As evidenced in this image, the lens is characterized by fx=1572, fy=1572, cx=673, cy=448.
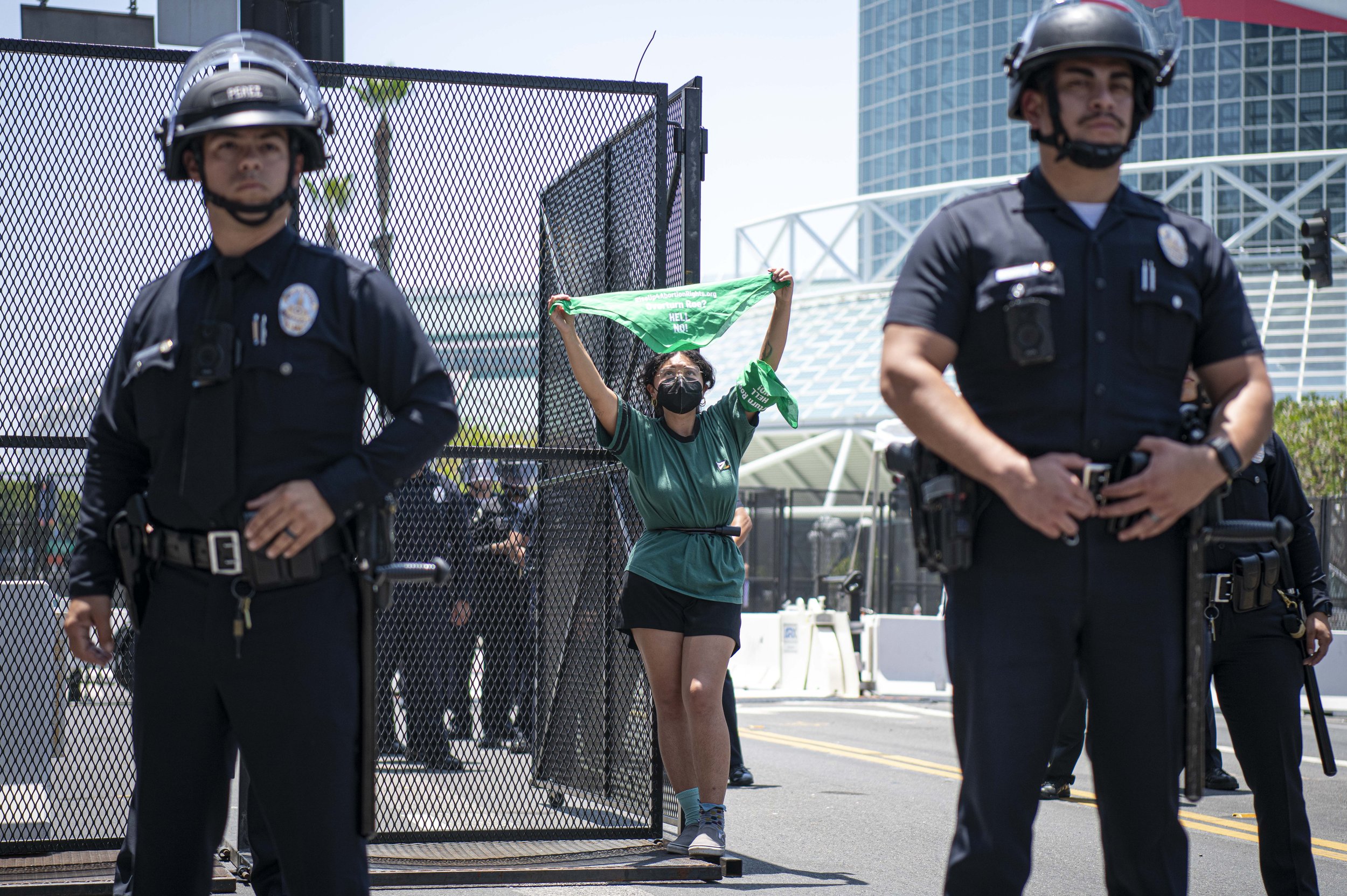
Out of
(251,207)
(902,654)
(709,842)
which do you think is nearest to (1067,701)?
(251,207)

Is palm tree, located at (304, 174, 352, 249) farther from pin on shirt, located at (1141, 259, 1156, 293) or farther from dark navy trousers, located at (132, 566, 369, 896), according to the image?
pin on shirt, located at (1141, 259, 1156, 293)

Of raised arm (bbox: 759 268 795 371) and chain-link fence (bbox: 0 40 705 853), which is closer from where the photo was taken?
chain-link fence (bbox: 0 40 705 853)

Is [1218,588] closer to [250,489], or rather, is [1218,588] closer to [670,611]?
[670,611]

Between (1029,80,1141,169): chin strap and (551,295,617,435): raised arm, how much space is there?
2.95 metres

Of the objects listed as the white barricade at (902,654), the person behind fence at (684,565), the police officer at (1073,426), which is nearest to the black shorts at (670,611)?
the person behind fence at (684,565)

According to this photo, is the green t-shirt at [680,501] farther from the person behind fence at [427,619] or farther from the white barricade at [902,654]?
the white barricade at [902,654]

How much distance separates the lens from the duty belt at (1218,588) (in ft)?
17.1

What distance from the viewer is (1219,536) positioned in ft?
10.7

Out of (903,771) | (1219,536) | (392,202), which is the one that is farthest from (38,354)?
(903,771)

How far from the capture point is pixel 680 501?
246 inches

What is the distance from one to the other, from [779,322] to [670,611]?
49.5 inches

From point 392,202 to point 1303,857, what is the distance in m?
4.03

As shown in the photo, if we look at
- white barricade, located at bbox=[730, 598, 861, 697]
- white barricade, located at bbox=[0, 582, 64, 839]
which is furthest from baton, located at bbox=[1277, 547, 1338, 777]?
white barricade, located at bbox=[730, 598, 861, 697]

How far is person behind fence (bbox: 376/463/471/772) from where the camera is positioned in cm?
666
